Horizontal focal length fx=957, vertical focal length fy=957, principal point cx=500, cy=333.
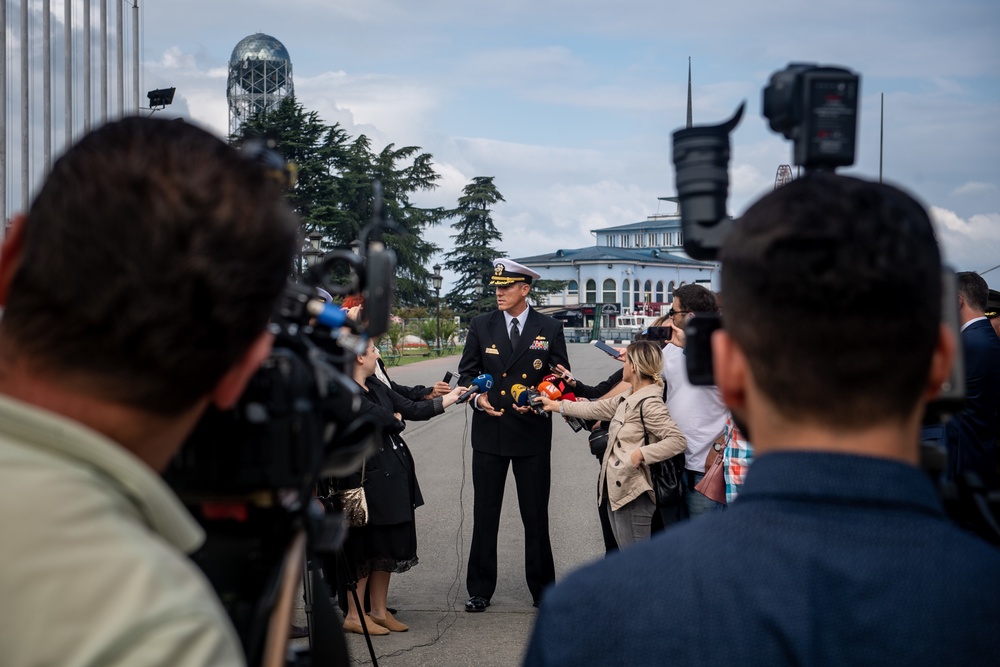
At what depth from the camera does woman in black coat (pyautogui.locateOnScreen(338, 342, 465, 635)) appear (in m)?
6.21

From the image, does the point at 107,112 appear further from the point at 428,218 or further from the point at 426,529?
the point at 428,218

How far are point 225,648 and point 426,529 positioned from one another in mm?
8903

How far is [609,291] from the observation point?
12050 centimetres

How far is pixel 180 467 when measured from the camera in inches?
68.1

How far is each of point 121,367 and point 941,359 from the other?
119 centimetres

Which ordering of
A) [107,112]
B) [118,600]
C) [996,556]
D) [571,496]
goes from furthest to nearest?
[107,112], [571,496], [996,556], [118,600]

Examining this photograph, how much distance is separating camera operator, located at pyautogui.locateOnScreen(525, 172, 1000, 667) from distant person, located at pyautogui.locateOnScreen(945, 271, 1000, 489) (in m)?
5.43

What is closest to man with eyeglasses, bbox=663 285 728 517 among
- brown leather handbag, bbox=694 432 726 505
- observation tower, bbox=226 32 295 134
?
brown leather handbag, bbox=694 432 726 505

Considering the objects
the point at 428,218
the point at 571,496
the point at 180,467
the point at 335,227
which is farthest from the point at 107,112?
the point at 428,218

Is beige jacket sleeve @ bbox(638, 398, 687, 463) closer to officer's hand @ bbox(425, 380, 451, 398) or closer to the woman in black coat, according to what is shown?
the woman in black coat

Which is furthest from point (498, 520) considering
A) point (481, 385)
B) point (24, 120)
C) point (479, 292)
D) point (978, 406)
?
point (479, 292)

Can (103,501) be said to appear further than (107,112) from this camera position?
No

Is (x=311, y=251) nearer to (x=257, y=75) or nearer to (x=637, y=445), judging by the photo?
(x=637, y=445)

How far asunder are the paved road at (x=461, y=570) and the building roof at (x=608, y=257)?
A: 106 m
